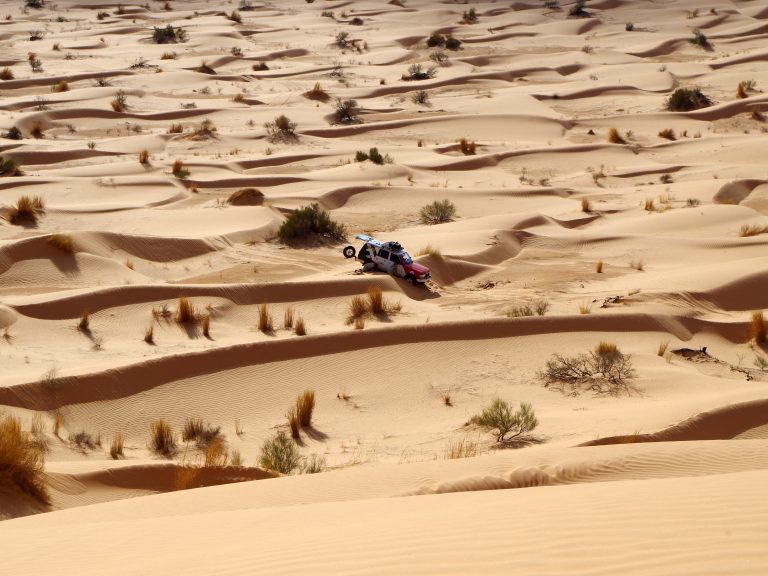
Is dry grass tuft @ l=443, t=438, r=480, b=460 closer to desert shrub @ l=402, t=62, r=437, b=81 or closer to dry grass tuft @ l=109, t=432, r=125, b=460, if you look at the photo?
Answer: dry grass tuft @ l=109, t=432, r=125, b=460

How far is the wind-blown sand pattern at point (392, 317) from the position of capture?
5.36 m

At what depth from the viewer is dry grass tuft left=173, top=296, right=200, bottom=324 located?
42.6 ft

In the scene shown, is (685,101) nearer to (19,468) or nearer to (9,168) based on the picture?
(9,168)

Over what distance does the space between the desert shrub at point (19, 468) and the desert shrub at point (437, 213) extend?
41.1 feet

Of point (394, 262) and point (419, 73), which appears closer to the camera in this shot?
point (394, 262)

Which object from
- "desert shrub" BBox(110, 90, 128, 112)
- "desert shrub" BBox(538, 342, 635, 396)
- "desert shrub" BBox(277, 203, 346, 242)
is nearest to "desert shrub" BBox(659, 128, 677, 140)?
"desert shrub" BBox(277, 203, 346, 242)

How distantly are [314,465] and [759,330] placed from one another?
7004 millimetres

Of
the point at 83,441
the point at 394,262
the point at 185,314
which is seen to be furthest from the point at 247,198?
the point at 83,441

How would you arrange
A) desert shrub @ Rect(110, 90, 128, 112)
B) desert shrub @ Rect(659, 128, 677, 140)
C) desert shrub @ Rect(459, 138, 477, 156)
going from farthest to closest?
desert shrub @ Rect(110, 90, 128, 112) → desert shrub @ Rect(659, 128, 677, 140) → desert shrub @ Rect(459, 138, 477, 156)

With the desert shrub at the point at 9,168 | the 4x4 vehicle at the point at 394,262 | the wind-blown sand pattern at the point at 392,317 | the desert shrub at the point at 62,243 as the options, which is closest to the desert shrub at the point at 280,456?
the wind-blown sand pattern at the point at 392,317

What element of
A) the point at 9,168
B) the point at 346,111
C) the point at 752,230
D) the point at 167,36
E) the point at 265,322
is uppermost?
the point at 167,36

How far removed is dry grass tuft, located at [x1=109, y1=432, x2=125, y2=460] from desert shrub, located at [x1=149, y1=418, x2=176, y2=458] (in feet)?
1.01

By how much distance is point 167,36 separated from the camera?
4119 cm

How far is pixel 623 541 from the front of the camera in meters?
4.48
